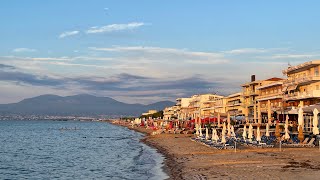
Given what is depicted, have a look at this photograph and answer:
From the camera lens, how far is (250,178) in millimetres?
23031

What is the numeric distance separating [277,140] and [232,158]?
14.0 metres

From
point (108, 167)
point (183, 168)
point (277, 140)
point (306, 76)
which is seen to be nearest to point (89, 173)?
point (108, 167)

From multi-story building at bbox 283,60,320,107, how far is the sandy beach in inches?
882

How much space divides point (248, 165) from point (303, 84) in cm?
3713

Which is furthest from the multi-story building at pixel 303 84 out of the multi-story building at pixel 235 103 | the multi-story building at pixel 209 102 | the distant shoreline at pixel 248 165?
the multi-story building at pixel 209 102

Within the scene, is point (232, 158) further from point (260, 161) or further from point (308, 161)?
point (308, 161)

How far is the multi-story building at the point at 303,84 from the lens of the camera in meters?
57.8

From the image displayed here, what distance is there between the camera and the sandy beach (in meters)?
24.2

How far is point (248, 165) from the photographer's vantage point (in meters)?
28.4

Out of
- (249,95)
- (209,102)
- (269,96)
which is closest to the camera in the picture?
(269,96)

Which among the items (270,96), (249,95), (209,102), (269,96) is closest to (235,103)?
(249,95)

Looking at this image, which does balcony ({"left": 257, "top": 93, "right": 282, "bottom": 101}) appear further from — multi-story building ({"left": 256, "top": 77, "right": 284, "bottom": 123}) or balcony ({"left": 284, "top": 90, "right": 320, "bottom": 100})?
balcony ({"left": 284, "top": 90, "right": 320, "bottom": 100})

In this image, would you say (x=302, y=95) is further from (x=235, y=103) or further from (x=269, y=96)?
(x=235, y=103)

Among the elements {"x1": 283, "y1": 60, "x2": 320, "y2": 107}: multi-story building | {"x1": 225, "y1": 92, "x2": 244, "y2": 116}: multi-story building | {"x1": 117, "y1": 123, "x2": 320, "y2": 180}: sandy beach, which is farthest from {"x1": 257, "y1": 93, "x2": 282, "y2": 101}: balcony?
{"x1": 117, "y1": 123, "x2": 320, "y2": 180}: sandy beach
